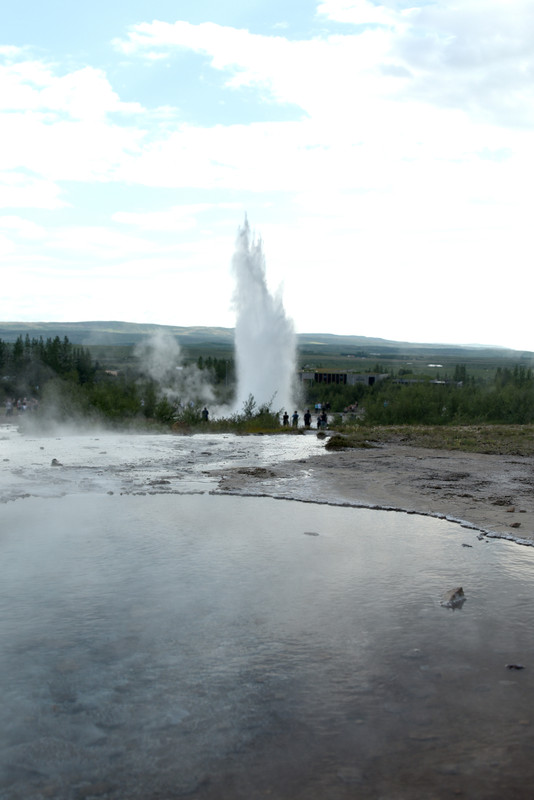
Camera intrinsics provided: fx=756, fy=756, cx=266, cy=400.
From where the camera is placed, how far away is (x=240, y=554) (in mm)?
9523

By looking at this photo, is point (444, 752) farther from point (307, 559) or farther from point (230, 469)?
point (230, 469)

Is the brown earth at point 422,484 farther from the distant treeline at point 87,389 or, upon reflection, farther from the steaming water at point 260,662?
the distant treeline at point 87,389

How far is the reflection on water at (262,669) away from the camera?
4.59m

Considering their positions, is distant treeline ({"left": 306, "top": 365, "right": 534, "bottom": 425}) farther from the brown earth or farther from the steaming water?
the steaming water

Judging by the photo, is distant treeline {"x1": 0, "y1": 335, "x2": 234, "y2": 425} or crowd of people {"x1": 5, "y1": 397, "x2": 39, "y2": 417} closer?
distant treeline {"x1": 0, "y1": 335, "x2": 234, "y2": 425}

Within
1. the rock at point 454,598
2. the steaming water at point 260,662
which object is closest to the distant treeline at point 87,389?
the steaming water at point 260,662

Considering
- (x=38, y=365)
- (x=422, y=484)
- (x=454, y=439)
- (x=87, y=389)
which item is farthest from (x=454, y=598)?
(x=38, y=365)

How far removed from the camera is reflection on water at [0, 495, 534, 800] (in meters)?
4.59

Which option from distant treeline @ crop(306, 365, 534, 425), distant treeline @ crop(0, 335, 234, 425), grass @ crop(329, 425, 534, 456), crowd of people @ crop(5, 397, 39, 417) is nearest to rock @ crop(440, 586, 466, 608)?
grass @ crop(329, 425, 534, 456)

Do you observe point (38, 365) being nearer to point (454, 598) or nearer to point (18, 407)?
point (18, 407)

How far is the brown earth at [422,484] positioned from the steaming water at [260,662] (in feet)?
3.56

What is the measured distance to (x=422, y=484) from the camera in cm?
1500

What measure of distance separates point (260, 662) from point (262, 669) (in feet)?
0.45

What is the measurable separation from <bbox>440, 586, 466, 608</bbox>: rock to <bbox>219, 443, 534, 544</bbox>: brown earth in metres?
2.96
